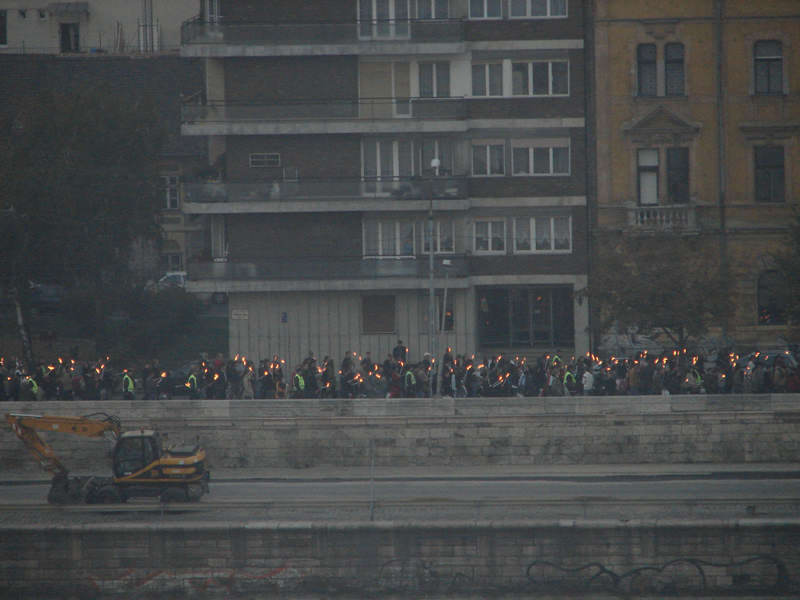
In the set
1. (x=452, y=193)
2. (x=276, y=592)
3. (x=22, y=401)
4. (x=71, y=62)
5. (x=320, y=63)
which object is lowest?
(x=276, y=592)

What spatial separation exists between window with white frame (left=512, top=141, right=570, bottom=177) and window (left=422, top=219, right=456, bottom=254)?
2.69 meters

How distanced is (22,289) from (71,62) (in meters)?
21.9

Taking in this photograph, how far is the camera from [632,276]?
115ft

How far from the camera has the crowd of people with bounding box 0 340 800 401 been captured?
3052 cm

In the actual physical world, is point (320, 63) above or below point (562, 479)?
above

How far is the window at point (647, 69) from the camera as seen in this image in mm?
40656

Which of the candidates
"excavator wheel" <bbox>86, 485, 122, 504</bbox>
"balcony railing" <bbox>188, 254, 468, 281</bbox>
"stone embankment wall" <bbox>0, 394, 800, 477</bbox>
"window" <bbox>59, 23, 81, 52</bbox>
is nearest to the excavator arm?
"excavator wheel" <bbox>86, 485, 122, 504</bbox>

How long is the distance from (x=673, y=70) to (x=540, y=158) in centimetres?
499

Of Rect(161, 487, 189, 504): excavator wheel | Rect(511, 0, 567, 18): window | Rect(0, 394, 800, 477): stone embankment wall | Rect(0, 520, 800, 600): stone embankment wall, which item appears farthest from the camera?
Rect(511, 0, 567, 18): window

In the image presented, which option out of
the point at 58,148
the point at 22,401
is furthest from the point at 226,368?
the point at 58,148

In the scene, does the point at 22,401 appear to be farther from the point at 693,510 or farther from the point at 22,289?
the point at 693,510

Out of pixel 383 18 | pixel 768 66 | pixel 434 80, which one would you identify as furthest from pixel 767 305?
pixel 383 18

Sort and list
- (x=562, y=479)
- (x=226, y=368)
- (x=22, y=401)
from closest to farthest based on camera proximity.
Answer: (x=562, y=479), (x=22, y=401), (x=226, y=368)

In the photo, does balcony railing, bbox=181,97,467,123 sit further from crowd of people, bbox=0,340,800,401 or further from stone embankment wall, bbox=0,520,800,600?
stone embankment wall, bbox=0,520,800,600
